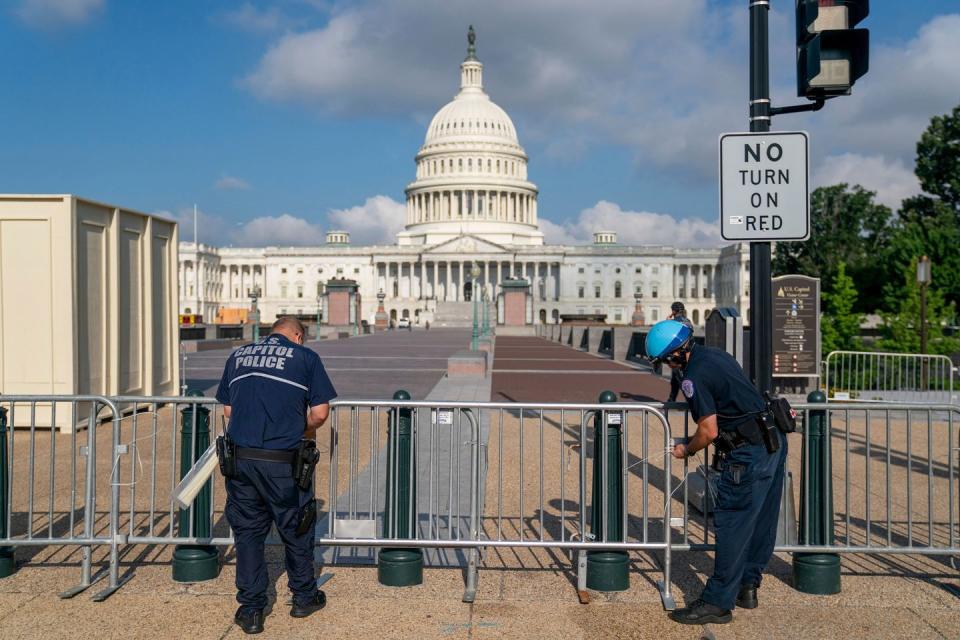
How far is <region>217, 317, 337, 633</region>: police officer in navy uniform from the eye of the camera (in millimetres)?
5227

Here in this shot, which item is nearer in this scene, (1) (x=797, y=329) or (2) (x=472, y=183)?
(1) (x=797, y=329)

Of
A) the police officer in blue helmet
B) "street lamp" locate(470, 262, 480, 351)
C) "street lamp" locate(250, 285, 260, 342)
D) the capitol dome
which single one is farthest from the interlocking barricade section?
the capitol dome

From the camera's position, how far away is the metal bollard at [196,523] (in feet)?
20.0

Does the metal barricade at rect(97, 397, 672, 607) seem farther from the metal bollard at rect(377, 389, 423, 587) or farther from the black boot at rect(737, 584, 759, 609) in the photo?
the black boot at rect(737, 584, 759, 609)

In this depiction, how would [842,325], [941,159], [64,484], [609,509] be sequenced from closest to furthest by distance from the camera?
[609,509], [64,484], [842,325], [941,159]

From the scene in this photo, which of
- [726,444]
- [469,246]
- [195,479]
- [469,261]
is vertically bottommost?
[195,479]

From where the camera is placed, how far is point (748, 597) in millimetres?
5691

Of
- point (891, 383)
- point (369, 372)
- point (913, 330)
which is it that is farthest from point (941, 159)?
point (369, 372)

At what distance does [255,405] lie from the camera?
5.23m

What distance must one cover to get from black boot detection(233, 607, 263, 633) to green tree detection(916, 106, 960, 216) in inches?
2299

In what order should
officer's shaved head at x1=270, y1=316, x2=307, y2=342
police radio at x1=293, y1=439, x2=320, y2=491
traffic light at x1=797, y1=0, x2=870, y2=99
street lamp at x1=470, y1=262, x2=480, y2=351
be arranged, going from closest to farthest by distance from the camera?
police radio at x1=293, y1=439, x2=320, y2=491 < officer's shaved head at x1=270, y1=316, x2=307, y2=342 < traffic light at x1=797, y1=0, x2=870, y2=99 < street lamp at x1=470, y1=262, x2=480, y2=351

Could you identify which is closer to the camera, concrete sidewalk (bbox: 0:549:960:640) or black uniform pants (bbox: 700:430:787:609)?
concrete sidewalk (bbox: 0:549:960:640)

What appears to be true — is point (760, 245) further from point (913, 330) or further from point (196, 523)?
point (913, 330)

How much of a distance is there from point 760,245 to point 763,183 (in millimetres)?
450
